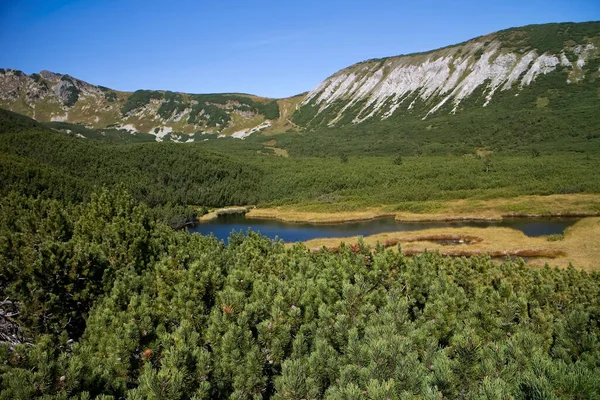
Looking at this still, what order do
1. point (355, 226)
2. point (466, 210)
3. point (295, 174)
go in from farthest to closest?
point (295, 174) < point (355, 226) < point (466, 210)

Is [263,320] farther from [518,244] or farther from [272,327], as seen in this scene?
[518,244]

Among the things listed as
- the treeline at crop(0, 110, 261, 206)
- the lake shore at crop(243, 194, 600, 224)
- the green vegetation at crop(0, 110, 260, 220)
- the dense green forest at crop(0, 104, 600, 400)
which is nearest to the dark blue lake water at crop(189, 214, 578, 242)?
the lake shore at crop(243, 194, 600, 224)

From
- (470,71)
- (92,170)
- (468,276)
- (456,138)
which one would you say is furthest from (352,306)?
(470,71)

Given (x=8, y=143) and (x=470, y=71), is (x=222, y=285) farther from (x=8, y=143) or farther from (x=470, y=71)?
(x=470, y=71)

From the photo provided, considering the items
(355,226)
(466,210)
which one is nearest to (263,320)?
(355,226)

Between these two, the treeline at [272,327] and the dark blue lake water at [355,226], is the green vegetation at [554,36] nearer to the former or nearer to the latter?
the dark blue lake water at [355,226]

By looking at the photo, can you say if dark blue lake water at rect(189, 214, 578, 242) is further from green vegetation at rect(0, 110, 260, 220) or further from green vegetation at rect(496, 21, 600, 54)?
green vegetation at rect(496, 21, 600, 54)
